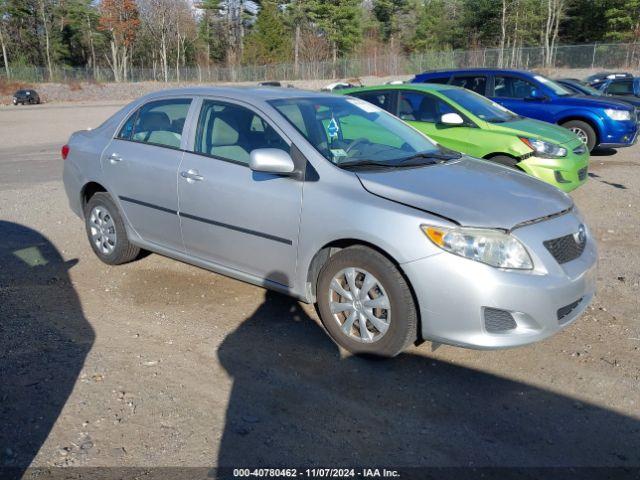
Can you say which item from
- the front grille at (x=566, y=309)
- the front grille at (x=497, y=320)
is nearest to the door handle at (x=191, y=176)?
the front grille at (x=497, y=320)

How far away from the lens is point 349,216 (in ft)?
12.3

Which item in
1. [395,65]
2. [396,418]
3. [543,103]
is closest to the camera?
[396,418]

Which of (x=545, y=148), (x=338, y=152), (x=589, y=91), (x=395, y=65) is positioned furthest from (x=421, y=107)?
(x=395, y=65)

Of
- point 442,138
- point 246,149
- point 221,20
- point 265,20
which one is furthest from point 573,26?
point 246,149

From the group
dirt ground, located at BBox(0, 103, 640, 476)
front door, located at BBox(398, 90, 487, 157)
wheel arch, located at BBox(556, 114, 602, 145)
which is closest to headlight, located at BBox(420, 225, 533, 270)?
dirt ground, located at BBox(0, 103, 640, 476)

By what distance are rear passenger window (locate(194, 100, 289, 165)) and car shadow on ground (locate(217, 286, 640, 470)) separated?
4.98ft

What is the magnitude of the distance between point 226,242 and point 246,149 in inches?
29.2

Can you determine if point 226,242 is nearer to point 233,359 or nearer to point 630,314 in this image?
point 233,359

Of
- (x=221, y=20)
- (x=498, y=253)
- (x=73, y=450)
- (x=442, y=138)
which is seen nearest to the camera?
(x=73, y=450)

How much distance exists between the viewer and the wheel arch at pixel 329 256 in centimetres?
359

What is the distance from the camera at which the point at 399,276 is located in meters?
3.58

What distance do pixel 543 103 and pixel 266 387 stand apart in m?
9.76

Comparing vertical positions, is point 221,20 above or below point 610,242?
above

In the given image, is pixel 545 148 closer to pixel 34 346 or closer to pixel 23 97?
pixel 34 346
